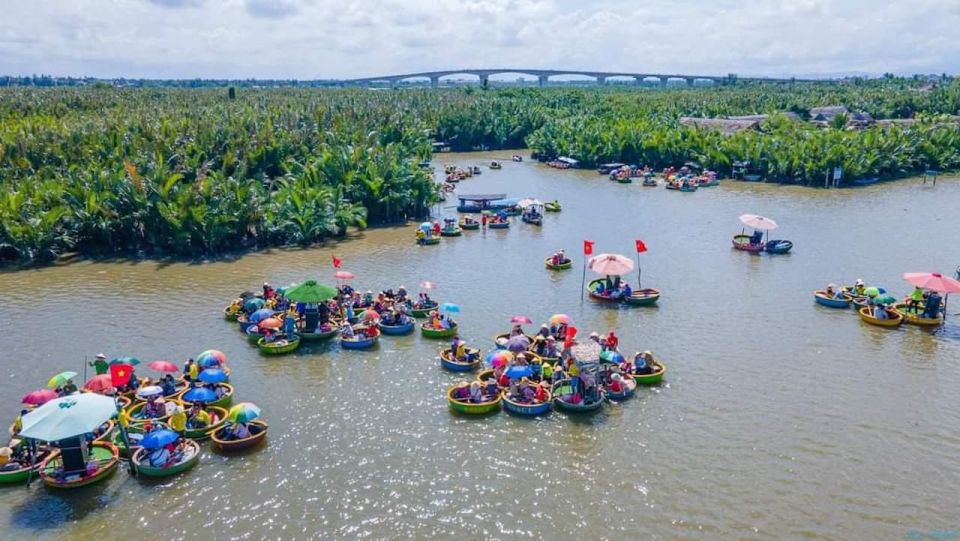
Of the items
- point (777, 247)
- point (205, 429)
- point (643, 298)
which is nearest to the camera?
point (205, 429)

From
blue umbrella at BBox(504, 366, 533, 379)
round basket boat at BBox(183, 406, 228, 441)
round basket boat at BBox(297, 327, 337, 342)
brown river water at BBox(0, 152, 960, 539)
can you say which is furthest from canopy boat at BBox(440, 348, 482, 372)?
round basket boat at BBox(183, 406, 228, 441)

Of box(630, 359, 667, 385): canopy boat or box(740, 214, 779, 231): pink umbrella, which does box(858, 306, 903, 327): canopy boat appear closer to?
box(740, 214, 779, 231): pink umbrella

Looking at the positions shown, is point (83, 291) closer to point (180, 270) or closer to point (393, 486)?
point (180, 270)

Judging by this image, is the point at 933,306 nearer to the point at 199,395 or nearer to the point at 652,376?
the point at 652,376

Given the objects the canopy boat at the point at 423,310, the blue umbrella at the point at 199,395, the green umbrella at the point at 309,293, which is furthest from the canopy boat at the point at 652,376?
the blue umbrella at the point at 199,395

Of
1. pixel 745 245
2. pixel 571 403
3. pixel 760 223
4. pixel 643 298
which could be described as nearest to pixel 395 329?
pixel 571 403

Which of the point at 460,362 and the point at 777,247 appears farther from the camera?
the point at 777,247
